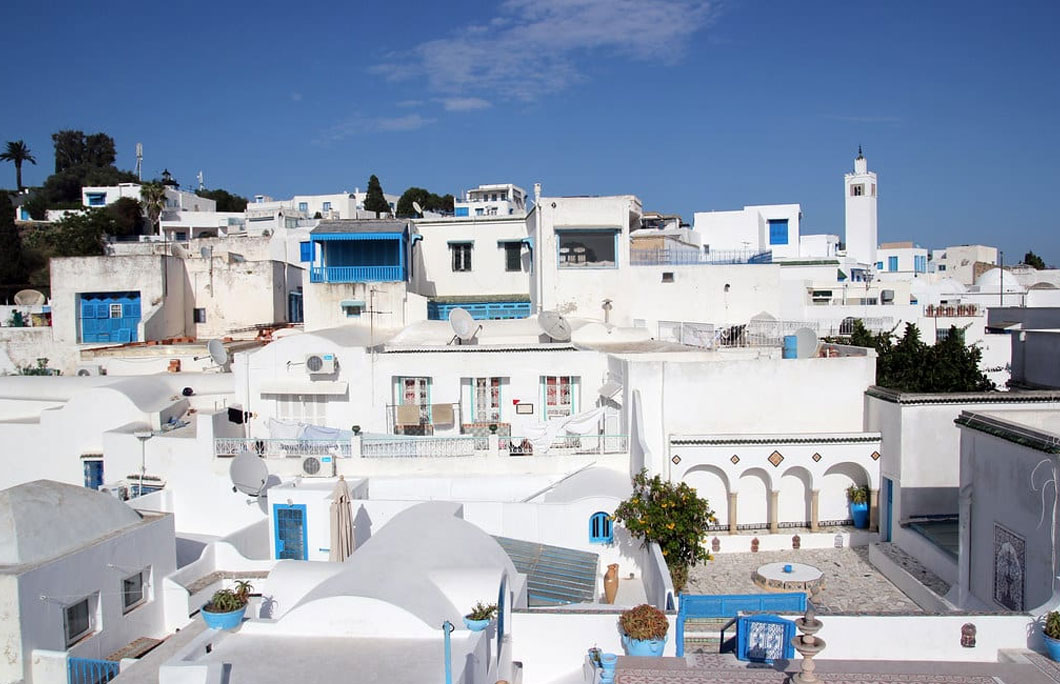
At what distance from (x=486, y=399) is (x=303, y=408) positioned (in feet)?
16.5

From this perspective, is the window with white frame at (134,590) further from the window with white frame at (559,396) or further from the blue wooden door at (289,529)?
the window with white frame at (559,396)

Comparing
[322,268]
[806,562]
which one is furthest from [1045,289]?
[322,268]

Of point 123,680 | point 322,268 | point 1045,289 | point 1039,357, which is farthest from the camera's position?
point 1045,289

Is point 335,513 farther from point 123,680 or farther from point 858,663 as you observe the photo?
point 858,663

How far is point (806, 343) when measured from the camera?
63.2ft

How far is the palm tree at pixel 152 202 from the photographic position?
53438 mm

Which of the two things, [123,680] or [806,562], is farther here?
[806,562]

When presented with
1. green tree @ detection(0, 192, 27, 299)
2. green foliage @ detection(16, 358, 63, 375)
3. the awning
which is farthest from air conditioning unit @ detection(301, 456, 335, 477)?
green tree @ detection(0, 192, 27, 299)

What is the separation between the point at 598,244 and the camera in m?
27.2

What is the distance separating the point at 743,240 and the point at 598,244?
1210 cm

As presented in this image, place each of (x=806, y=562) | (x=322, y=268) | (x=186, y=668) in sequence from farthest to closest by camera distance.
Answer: (x=322, y=268), (x=806, y=562), (x=186, y=668)

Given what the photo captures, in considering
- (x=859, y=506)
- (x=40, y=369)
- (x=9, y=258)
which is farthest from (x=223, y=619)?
(x=9, y=258)

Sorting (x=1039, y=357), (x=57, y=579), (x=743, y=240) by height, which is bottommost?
(x=57, y=579)

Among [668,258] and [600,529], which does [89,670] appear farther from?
[668,258]
